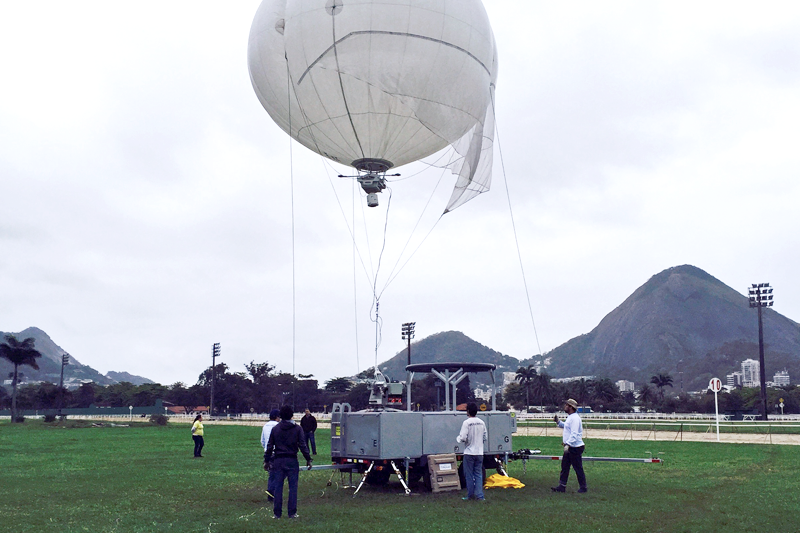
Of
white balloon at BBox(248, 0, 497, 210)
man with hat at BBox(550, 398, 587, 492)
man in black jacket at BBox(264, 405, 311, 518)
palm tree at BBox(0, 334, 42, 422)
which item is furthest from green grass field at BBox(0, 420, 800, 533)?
palm tree at BBox(0, 334, 42, 422)

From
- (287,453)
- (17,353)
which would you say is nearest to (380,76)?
(287,453)

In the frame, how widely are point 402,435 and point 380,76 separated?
25.7ft

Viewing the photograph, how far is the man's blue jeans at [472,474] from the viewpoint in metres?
12.4

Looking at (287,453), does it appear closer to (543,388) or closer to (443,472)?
(443,472)

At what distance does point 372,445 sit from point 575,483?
16.3 feet

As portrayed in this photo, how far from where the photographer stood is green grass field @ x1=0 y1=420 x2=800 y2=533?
9.91 meters

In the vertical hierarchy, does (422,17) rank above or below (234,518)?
above

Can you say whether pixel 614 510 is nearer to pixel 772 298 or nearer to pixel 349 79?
pixel 349 79

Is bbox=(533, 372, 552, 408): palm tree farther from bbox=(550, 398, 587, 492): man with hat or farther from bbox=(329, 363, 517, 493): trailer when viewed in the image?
bbox=(550, 398, 587, 492): man with hat

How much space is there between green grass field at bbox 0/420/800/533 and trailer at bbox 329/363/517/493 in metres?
0.58

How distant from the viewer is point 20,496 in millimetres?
13359

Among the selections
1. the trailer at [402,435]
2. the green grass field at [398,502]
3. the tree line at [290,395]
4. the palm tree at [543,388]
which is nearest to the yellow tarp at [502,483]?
the green grass field at [398,502]

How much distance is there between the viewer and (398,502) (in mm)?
12242

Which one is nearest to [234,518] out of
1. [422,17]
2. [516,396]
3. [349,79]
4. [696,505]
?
[696,505]
